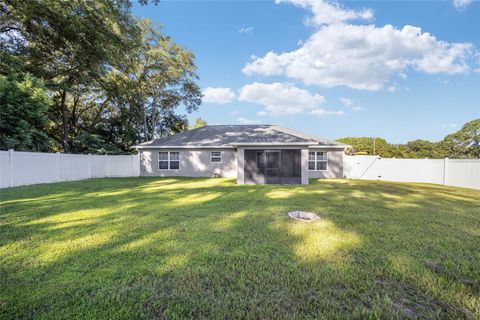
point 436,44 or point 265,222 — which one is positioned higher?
point 436,44

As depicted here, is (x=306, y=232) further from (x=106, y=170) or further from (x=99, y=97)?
(x=99, y=97)

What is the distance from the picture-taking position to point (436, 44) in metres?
14.7

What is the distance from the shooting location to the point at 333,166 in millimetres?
17656

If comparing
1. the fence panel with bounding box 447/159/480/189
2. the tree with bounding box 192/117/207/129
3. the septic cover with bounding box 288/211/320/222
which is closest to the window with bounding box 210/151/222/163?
the septic cover with bounding box 288/211/320/222

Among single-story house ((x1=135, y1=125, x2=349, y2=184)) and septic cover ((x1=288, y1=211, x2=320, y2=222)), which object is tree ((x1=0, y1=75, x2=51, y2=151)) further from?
septic cover ((x1=288, y1=211, x2=320, y2=222))

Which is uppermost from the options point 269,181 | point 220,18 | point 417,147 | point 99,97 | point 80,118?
point 220,18

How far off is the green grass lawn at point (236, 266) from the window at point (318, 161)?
1204 cm

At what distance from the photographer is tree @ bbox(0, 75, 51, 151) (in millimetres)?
12234

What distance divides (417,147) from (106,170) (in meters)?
37.0

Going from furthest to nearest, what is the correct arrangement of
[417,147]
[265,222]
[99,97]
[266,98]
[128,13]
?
[417,147] < [266,98] < [99,97] < [128,13] < [265,222]

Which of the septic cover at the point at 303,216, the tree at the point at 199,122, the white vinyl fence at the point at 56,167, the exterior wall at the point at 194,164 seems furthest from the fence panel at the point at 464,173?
the tree at the point at 199,122

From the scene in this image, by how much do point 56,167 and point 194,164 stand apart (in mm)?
8263

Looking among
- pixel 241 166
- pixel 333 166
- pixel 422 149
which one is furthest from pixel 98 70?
pixel 422 149

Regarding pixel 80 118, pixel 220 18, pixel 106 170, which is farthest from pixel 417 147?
pixel 80 118
